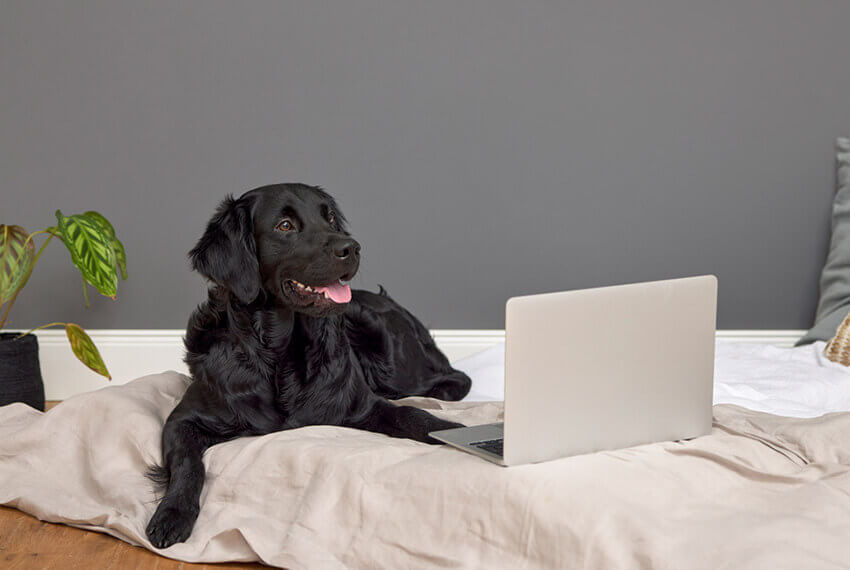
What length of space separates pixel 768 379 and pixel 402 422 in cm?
124

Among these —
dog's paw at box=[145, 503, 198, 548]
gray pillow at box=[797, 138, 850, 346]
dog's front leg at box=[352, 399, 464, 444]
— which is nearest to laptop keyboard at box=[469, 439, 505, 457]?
dog's front leg at box=[352, 399, 464, 444]

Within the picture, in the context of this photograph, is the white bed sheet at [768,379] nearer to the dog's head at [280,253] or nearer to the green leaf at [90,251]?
the dog's head at [280,253]

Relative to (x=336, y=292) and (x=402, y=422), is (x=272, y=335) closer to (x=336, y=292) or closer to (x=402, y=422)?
(x=336, y=292)

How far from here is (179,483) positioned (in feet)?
5.24

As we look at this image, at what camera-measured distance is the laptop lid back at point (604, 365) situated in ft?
4.12

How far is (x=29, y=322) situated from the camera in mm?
3070

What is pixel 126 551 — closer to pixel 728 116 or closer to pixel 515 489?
pixel 515 489

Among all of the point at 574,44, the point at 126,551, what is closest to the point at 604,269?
the point at 574,44

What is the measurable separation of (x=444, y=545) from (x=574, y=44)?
89.8 inches

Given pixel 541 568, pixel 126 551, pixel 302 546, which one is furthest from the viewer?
pixel 126 551

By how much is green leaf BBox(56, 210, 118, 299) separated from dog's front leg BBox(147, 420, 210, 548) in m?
0.75

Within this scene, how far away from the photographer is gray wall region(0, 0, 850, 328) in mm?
3002

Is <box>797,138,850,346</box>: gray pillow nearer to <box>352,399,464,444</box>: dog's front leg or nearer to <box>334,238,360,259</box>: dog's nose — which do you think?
<box>352,399,464,444</box>: dog's front leg

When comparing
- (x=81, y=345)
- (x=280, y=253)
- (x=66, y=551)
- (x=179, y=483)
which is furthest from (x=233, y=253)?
(x=81, y=345)
